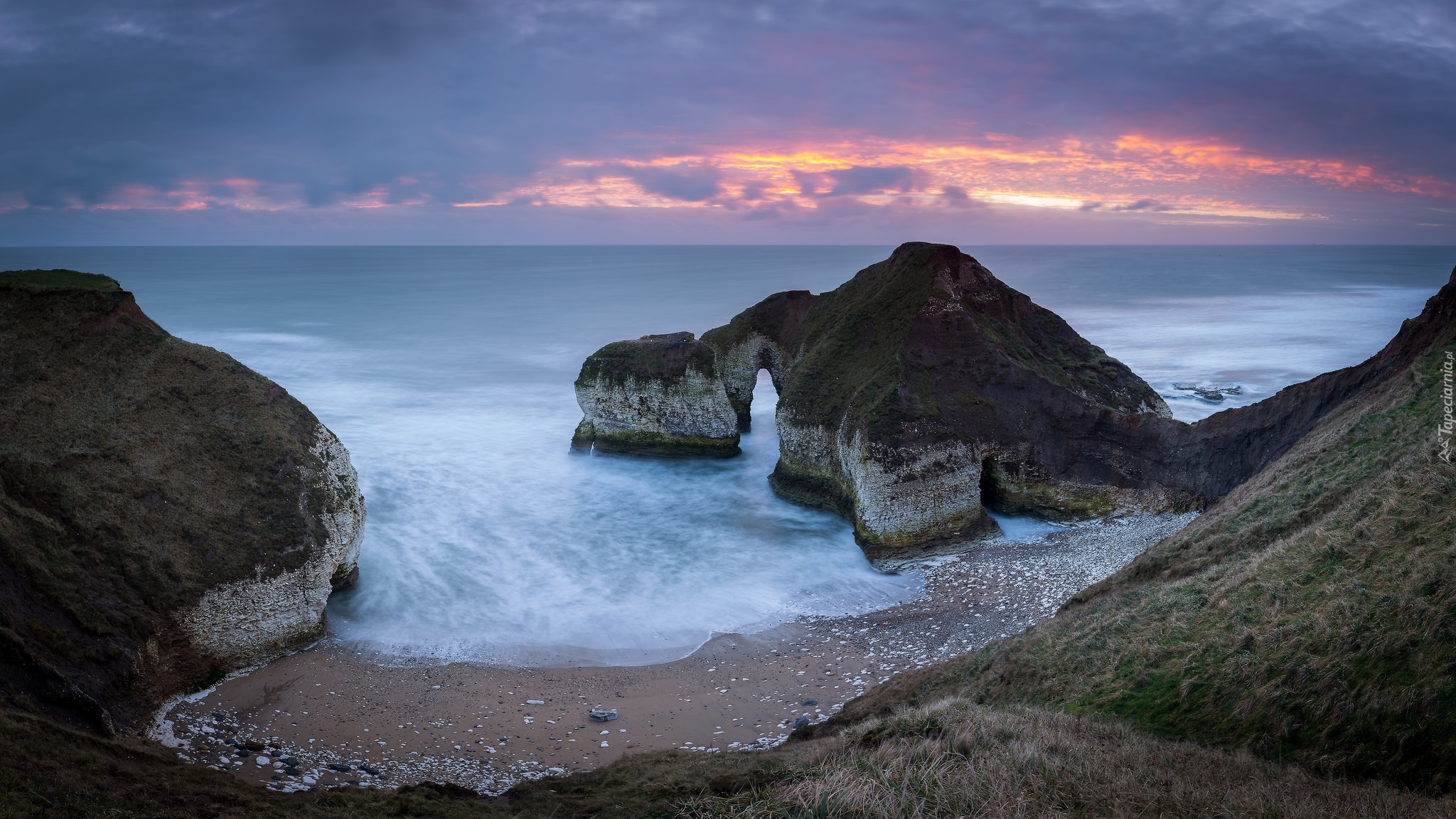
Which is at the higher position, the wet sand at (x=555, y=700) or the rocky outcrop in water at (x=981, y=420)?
the rocky outcrop in water at (x=981, y=420)

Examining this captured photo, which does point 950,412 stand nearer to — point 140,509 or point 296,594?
point 296,594

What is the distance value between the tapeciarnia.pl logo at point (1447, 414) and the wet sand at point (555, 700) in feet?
22.9

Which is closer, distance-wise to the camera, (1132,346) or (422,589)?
(422,589)

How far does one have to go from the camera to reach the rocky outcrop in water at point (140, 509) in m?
13.2

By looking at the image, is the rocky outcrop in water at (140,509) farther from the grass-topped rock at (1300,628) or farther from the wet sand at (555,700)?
the grass-topped rock at (1300,628)

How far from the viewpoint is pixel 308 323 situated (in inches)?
3002

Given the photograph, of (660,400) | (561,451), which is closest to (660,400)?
(660,400)

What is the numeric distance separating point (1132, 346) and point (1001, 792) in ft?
196

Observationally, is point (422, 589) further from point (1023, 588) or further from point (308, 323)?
point (308, 323)

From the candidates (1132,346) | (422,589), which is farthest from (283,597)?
(1132,346)

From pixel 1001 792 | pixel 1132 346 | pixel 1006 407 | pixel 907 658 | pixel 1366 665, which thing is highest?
pixel 1132 346

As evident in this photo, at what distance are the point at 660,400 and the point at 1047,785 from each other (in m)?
25.4

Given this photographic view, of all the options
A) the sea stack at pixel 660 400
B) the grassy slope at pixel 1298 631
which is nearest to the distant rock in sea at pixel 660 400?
the sea stack at pixel 660 400

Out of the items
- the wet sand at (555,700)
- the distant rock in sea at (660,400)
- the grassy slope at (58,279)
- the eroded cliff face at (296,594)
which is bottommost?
the wet sand at (555,700)
